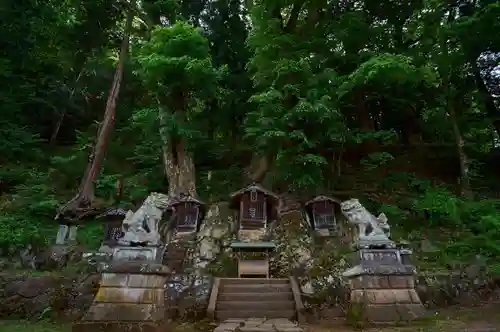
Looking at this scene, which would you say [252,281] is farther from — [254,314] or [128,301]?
[128,301]

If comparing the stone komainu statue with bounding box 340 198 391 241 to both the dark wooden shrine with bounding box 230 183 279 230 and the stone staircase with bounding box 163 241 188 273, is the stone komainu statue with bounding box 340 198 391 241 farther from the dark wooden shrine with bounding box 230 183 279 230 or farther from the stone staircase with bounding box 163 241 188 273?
the stone staircase with bounding box 163 241 188 273

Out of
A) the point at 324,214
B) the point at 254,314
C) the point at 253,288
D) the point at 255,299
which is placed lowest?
the point at 254,314

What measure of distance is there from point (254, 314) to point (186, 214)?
5888 millimetres

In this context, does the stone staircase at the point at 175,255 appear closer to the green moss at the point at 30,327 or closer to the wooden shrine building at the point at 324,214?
the green moss at the point at 30,327

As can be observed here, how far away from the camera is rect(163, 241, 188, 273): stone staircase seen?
10.9 m

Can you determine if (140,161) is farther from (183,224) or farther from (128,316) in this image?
(128,316)

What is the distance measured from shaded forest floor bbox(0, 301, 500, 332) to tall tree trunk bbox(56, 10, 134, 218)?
601 cm

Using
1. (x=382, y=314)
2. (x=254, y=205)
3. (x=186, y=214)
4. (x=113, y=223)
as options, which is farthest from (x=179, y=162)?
(x=382, y=314)

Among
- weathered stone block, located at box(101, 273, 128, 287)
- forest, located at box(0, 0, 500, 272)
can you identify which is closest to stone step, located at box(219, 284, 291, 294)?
weathered stone block, located at box(101, 273, 128, 287)

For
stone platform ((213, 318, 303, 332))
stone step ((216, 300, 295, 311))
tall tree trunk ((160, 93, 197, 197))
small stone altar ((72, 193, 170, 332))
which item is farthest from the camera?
tall tree trunk ((160, 93, 197, 197))

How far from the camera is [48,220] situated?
1366 cm

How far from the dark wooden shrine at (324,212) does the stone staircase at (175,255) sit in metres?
4.26

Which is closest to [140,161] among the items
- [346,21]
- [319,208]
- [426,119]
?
[319,208]

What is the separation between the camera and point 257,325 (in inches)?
259
